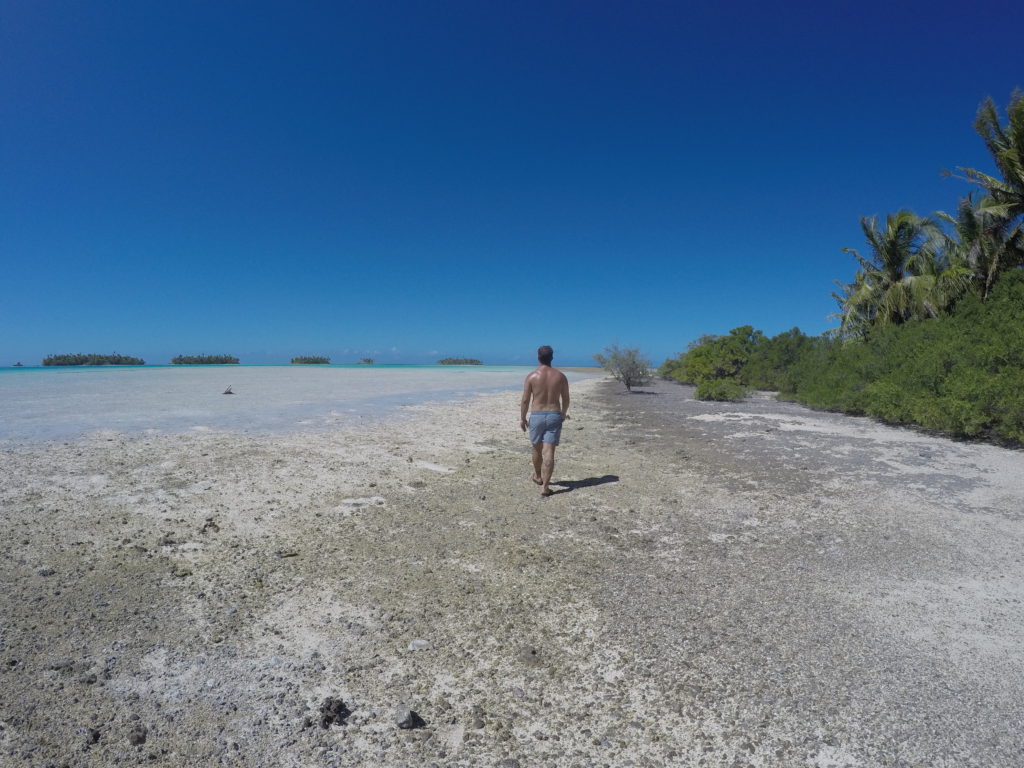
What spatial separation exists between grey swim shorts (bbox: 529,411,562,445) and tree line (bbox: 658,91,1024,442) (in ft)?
28.4

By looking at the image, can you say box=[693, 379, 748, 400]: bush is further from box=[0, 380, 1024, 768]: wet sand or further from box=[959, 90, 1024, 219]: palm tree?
box=[0, 380, 1024, 768]: wet sand

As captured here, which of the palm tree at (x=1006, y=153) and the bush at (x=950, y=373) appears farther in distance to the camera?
the palm tree at (x=1006, y=153)

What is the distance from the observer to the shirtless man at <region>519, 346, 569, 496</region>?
249 inches

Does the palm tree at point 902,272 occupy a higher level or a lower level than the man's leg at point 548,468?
higher

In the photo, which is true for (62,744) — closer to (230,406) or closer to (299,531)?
(299,531)

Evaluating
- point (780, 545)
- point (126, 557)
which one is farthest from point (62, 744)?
point (780, 545)

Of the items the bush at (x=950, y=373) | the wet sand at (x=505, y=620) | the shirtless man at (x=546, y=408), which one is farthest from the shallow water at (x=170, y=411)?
the bush at (x=950, y=373)

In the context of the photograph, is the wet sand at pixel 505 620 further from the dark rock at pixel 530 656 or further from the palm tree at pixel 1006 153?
the palm tree at pixel 1006 153

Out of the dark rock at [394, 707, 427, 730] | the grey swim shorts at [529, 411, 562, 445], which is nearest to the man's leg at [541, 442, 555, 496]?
the grey swim shorts at [529, 411, 562, 445]

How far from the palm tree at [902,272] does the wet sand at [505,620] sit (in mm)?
17539

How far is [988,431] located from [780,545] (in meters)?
9.19

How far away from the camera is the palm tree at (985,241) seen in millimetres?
15773

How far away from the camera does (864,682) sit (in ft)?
8.64

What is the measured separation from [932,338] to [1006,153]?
20.4 feet
